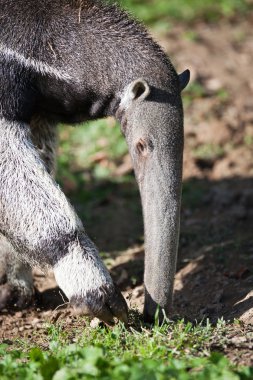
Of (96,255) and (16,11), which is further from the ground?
(16,11)

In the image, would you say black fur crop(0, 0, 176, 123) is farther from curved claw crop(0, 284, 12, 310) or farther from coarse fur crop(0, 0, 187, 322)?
curved claw crop(0, 284, 12, 310)

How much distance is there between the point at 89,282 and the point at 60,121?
4.97ft

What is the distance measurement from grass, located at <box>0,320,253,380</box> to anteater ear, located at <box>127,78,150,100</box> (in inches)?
59.1

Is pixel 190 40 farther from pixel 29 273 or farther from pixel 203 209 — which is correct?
pixel 29 273

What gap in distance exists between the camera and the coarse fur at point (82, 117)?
5.07m

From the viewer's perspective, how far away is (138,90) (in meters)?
5.29

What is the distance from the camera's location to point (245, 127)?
9875 millimetres

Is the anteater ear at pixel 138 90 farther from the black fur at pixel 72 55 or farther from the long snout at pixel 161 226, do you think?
the long snout at pixel 161 226

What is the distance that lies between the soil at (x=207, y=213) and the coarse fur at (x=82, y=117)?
610 millimetres

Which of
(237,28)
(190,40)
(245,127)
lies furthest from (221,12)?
(245,127)

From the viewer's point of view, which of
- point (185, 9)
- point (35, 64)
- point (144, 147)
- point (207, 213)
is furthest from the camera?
point (185, 9)

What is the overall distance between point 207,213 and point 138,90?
10.5 feet

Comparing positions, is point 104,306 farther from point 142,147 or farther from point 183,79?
point 183,79

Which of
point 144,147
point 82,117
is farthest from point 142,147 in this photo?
point 82,117
